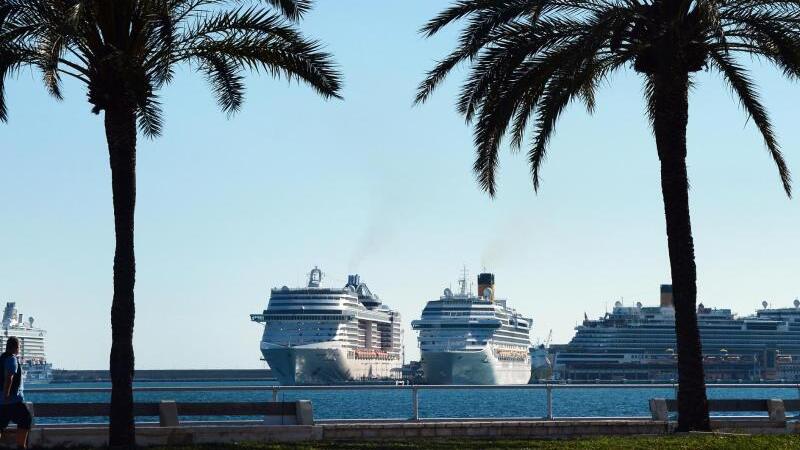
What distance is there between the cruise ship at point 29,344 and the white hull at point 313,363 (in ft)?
242

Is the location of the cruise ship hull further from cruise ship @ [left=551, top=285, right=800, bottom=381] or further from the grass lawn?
the grass lawn

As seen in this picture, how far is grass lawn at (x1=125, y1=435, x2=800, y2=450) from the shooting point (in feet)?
58.7

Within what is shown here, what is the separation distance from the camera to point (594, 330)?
5635 inches

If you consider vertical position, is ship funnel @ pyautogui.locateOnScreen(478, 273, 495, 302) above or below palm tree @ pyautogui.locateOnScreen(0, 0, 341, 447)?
above

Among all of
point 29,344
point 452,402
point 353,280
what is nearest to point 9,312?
point 29,344

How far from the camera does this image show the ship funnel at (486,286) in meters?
132

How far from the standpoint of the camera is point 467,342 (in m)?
119

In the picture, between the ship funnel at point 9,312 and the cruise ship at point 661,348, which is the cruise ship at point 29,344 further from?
the cruise ship at point 661,348

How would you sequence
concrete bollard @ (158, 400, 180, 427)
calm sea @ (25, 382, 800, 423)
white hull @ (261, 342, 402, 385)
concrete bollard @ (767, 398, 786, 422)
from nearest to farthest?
concrete bollard @ (158, 400, 180, 427)
concrete bollard @ (767, 398, 786, 422)
calm sea @ (25, 382, 800, 423)
white hull @ (261, 342, 402, 385)

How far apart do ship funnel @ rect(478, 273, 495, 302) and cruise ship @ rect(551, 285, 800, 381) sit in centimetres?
1376

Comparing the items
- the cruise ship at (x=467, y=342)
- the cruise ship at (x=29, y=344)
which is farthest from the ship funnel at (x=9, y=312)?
the cruise ship at (x=467, y=342)

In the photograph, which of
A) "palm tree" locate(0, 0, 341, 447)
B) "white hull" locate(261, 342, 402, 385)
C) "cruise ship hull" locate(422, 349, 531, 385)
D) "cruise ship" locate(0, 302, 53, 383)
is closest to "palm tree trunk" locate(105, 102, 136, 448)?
"palm tree" locate(0, 0, 341, 447)

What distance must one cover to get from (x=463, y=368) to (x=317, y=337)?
12948mm

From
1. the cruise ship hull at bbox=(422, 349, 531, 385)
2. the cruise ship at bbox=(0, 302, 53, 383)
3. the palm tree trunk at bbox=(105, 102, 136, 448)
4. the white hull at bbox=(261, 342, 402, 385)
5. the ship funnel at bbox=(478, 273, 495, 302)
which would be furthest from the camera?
the cruise ship at bbox=(0, 302, 53, 383)
